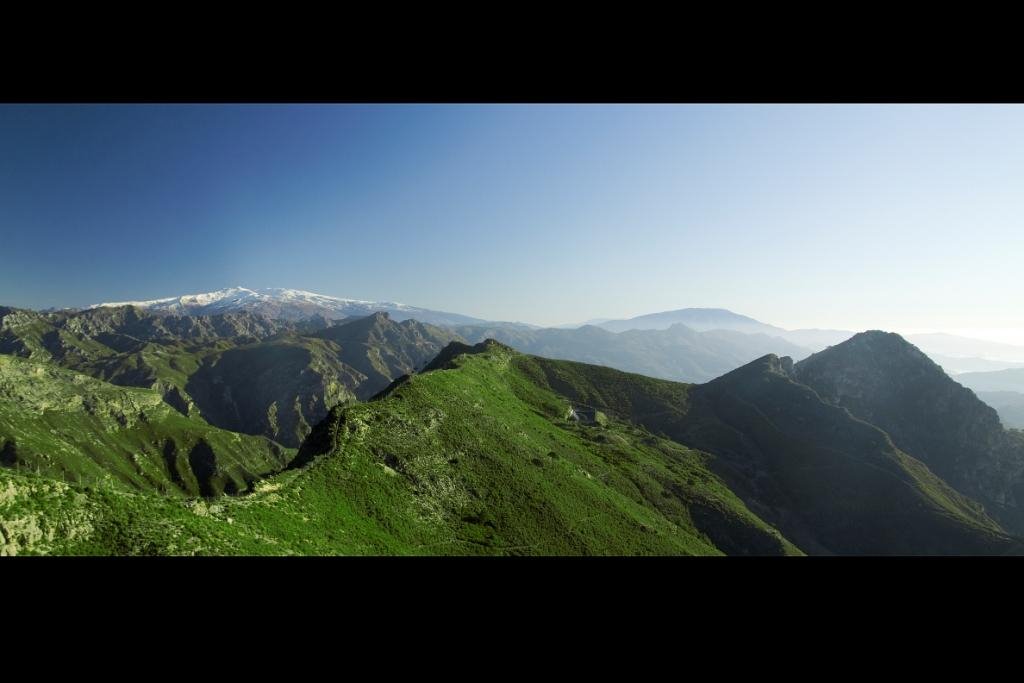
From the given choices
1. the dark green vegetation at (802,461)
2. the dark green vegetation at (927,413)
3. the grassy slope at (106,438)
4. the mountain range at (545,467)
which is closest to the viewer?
the mountain range at (545,467)

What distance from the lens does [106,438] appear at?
161m

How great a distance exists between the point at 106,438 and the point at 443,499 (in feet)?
612

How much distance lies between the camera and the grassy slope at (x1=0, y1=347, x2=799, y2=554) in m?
22.3

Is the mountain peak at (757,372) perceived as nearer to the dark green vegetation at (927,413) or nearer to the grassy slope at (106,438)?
the dark green vegetation at (927,413)

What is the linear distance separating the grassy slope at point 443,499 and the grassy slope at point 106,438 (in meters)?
135

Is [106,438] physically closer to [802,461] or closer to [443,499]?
[443,499]

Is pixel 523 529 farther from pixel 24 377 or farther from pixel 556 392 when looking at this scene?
pixel 24 377

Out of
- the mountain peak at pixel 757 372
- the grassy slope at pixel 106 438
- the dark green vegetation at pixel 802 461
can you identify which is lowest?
the grassy slope at pixel 106 438

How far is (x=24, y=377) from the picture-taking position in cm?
15800

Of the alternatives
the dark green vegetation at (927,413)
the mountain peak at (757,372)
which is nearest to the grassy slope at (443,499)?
the mountain peak at (757,372)

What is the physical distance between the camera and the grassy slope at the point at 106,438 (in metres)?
130

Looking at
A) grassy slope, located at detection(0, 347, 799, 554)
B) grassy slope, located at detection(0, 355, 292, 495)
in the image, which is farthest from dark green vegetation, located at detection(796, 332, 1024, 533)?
grassy slope, located at detection(0, 355, 292, 495)
